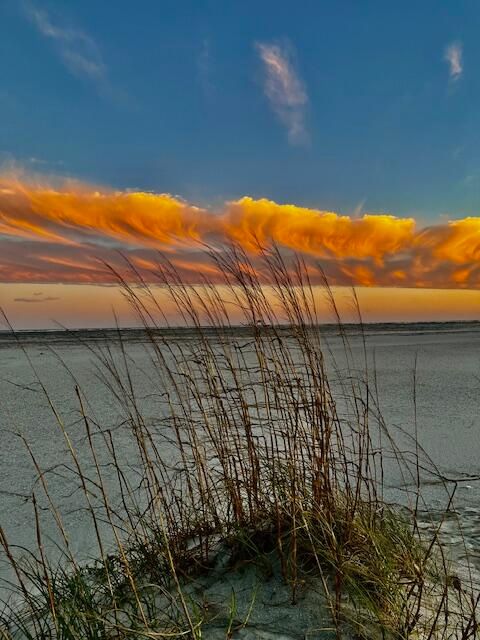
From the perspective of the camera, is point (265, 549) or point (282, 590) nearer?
point (282, 590)

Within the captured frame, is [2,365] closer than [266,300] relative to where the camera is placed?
No

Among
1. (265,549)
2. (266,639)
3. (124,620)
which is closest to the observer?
(266,639)

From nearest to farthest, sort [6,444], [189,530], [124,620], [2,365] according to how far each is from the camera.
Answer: [124,620] → [189,530] → [6,444] → [2,365]

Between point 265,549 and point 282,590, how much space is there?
269mm

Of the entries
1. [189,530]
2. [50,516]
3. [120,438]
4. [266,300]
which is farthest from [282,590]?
[120,438]

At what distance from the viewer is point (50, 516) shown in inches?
154

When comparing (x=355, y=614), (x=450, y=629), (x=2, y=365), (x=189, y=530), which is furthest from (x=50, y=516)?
(x=2, y=365)

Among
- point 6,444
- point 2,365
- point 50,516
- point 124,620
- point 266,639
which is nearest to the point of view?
point 266,639

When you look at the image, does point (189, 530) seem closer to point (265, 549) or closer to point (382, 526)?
point (265, 549)

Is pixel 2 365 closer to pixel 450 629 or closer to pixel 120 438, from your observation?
pixel 120 438

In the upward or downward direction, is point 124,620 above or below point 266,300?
below

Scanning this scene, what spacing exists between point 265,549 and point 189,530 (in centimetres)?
42

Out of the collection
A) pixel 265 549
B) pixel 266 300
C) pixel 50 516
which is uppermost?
pixel 266 300

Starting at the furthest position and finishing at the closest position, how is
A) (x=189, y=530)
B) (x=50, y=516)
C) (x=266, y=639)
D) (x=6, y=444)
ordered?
(x=6, y=444) < (x=50, y=516) < (x=189, y=530) < (x=266, y=639)
